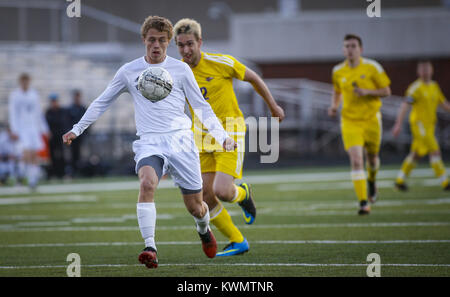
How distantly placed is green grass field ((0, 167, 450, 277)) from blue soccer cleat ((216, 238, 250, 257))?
128 millimetres

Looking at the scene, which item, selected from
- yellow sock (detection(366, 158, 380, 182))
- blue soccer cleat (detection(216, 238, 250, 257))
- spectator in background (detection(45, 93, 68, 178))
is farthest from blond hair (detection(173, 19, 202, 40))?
spectator in background (detection(45, 93, 68, 178))

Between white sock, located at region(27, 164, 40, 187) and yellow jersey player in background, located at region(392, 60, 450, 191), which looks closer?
yellow jersey player in background, located at region(392, 60, 450, 191)

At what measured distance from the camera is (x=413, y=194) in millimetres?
Result: 12953

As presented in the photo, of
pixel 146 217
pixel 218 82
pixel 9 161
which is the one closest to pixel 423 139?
pixel 218 82

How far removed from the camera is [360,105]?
1066 centimetres

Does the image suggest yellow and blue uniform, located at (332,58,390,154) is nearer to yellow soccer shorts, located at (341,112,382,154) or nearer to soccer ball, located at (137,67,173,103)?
yellow soccer shorts, located at (341,112,382,154)

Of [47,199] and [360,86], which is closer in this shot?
[360,86]

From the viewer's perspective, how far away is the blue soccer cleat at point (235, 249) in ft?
23.5

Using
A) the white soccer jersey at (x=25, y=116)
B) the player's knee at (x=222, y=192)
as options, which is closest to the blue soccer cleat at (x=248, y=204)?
the player's knee at (x=222, y=192)

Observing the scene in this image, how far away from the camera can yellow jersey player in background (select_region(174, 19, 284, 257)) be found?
23.9ft

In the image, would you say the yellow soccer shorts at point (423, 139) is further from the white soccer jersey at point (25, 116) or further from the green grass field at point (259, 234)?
the white soccer jersey at point (25, 116)

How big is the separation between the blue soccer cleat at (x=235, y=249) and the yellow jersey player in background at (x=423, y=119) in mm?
7028

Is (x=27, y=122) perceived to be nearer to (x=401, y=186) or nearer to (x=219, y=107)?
(x=401, y=186)

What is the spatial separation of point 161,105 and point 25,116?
1035 cm
